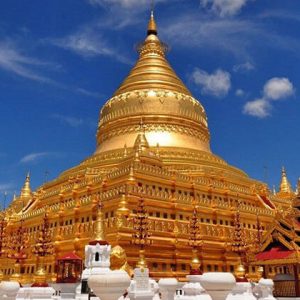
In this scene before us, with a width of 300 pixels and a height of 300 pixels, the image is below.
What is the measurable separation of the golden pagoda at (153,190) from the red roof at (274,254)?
8602 mm

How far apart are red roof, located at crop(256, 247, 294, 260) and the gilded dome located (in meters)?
20.6

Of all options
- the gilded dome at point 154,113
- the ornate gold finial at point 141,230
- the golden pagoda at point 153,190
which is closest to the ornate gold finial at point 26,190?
the golden pagoda at point 153,190

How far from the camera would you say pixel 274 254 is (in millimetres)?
19062

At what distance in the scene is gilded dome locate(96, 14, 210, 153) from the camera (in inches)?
1601

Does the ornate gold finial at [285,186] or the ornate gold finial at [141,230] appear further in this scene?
the ornate gold finial at [285,186]

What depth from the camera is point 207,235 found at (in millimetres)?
29938

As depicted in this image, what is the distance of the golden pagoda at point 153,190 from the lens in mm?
28094

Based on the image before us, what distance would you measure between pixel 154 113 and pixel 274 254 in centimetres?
2443

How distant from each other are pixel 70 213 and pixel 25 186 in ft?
61.1

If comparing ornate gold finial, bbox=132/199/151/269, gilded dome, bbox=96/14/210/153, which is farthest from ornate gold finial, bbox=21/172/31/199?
ornate gold finial, bbox=132/199/151/269

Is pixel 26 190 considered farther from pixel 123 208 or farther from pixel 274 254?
pixel 274 254

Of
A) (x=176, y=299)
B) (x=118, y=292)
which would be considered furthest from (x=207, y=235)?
(x=118, y=292)

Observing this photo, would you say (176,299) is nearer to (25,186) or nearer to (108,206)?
(108,206)

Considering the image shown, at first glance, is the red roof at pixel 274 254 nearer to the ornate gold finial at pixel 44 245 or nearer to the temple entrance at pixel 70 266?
the temple entrance at pixel 70 266
